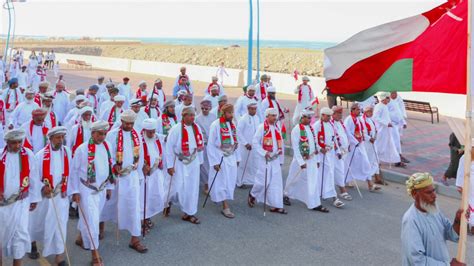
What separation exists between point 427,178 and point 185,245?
3.83 m

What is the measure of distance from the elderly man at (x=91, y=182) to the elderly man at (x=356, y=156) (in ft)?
17.3

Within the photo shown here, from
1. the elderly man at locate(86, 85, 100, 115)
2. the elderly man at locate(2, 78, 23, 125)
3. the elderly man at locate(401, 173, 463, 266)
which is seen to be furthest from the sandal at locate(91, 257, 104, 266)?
the elderly man at locate(86, 85, 100, 115)

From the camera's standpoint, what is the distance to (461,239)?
390cm

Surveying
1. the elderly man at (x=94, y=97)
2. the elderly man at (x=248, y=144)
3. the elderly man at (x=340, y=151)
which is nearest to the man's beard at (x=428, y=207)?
the elderly man at (x=340, y=151)

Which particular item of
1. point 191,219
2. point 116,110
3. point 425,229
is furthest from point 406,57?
point 116,110

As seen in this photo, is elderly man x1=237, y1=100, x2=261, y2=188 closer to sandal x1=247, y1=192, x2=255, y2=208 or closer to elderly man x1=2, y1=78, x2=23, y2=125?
sandal x1=247, y1=192, x2=255, y2=208

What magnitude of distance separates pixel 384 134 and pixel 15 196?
843 centimetres

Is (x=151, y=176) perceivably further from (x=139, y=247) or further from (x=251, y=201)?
(x=251, y=201)

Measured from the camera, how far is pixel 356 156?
10047 mm

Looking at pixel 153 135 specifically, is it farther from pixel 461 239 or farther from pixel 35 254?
pixel 461 239

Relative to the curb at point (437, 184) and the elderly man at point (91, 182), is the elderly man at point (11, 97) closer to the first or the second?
the elderly man at point (91, 182)

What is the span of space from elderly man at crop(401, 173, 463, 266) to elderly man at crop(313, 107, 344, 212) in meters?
4.68

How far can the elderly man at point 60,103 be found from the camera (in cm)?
1208

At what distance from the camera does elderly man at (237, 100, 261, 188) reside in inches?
373
